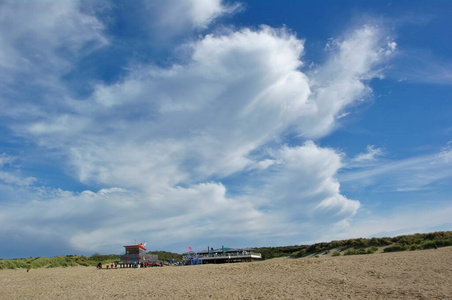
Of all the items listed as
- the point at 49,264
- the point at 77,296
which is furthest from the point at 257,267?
the point at 49,264

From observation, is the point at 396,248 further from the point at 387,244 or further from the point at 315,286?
the point at 315,286

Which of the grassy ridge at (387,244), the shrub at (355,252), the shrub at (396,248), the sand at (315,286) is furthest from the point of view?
the shrub at (355,252)

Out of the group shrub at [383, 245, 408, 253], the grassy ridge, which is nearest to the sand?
the grassy ridge

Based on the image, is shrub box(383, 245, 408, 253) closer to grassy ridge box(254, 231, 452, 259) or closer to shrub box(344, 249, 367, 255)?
grassy ridge box(254, 231, 452, 259)

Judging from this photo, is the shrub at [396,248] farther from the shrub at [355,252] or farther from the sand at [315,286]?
the sand at [315,286]

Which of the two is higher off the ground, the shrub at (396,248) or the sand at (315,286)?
the shrub at (396,248)

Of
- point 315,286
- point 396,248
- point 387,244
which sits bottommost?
point 315,286

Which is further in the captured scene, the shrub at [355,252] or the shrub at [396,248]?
the shrub at [355,252]

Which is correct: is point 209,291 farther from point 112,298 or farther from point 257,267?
point 257,267

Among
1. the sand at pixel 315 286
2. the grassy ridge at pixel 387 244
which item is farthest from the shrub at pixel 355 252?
the sand at pixel 315 286

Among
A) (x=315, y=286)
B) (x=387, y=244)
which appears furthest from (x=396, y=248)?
(x=315, y=286)

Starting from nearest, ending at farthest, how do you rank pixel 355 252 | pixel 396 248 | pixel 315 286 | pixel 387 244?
pixel 315 286 → pixel 396 248 → pixel 355 252 → pixel 387 244

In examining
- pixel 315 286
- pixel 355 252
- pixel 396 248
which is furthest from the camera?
pixel 355 252

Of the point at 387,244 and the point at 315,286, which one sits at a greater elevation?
the point at 387,244
